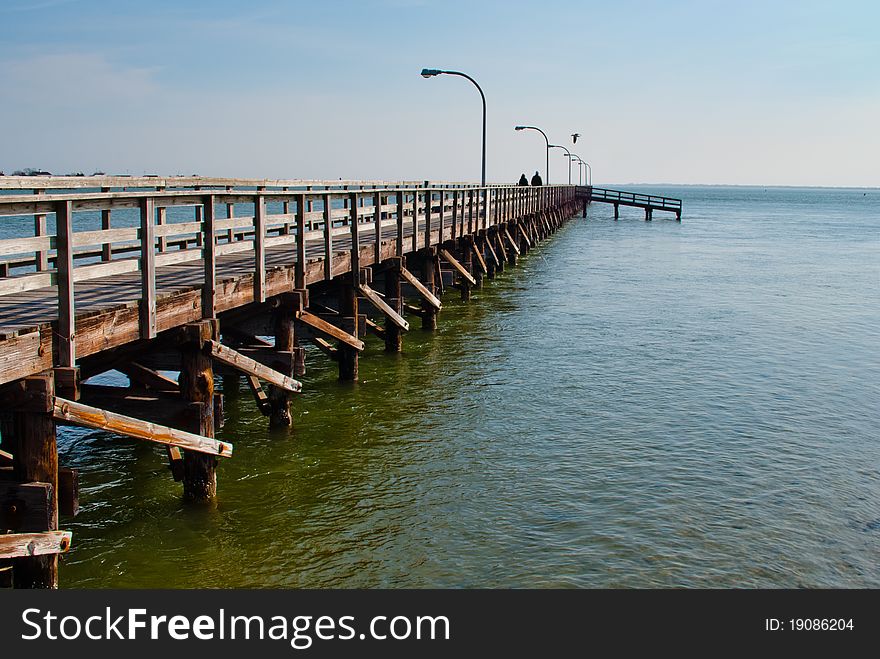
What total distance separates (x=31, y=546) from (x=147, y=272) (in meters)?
2.46

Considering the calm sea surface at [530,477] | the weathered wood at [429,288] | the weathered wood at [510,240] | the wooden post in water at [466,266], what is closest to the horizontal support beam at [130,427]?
the calm sea surface at [530,477]

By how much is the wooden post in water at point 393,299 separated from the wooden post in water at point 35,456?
9837mm

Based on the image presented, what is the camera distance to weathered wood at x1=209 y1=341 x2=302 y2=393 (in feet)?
29.4

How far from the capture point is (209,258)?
9008mm

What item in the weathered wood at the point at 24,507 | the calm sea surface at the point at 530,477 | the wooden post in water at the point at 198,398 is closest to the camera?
the weathered wood at the point at 24,507

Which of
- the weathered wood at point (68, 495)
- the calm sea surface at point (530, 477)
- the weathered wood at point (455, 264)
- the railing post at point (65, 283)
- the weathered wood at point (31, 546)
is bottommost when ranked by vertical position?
the calm sea surface at point (530, 477)

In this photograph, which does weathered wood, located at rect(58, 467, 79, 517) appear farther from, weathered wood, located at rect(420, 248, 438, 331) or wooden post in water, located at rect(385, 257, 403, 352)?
weathered wood, located at rect(420, 248, 438, 331)

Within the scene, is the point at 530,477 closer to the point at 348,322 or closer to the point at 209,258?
the point at 209,258

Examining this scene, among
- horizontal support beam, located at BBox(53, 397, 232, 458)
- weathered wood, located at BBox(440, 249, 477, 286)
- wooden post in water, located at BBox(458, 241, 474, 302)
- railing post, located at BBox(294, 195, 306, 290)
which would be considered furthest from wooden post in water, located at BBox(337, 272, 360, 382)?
wooden post in water, located at BBox(458, 241, 474, 302)

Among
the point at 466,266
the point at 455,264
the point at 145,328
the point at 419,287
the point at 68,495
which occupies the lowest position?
the point at 68,495

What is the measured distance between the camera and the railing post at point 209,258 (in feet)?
29.1

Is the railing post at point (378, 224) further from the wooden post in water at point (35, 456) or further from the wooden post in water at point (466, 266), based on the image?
the wooden post in water at point (466, 266)

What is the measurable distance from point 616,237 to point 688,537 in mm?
48057

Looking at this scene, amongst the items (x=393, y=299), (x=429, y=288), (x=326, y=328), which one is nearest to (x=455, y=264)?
(x=429, y=288)
